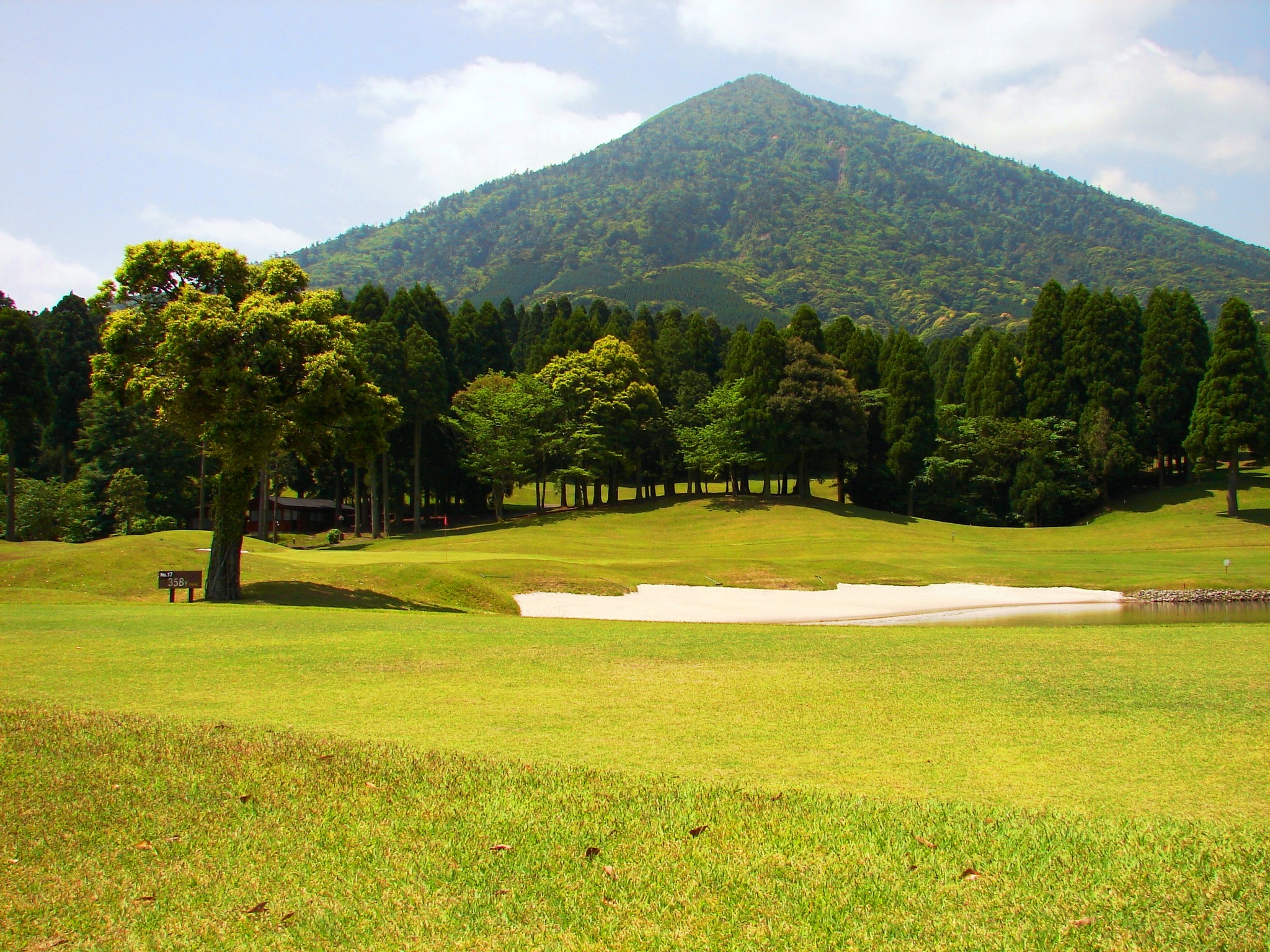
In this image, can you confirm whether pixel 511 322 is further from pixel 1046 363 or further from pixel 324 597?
Answer: pixel 324 597

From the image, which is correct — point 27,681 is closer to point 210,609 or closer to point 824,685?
point 824,685

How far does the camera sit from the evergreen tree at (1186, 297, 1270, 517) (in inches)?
2067

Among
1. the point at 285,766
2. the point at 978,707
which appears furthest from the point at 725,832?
the point at 978,707

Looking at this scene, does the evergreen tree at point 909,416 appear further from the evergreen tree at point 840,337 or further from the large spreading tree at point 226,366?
the large spreading tree at point 226,366

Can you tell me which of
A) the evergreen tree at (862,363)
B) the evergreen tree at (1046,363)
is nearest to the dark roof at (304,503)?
the evergreen tree at (862,363)

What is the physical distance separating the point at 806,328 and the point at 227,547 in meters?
50.0

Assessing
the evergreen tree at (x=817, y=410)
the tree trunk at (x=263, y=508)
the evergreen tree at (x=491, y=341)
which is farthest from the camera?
the evergreen tree at (x=491, y=341)

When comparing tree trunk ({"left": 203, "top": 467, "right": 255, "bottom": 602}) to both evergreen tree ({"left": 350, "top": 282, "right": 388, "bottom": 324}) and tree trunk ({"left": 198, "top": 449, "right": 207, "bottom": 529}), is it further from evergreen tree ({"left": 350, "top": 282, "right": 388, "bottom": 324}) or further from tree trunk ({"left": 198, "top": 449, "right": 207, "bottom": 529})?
evergreen tree ({"left": 350, "top": 282, "right": 388, "bottom": 324})

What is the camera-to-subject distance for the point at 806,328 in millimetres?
68312

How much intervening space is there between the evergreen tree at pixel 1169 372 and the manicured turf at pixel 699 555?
4.25 meters

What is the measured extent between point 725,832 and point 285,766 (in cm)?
363

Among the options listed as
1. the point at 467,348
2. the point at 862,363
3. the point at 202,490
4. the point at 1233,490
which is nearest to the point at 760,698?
the point at 1233,490

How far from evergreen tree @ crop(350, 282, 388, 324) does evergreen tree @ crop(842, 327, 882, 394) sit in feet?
115

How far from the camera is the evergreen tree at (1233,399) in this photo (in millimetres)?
52500
